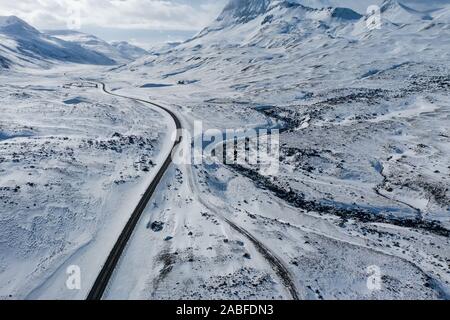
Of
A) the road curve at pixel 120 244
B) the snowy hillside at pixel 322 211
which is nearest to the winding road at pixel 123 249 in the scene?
the road curve at pixel 120 244

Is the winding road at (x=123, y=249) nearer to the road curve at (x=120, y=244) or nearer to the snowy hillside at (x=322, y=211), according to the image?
the road curve at (x=120, y=244)

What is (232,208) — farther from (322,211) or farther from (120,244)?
(120,244)

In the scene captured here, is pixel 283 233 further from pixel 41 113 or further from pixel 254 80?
pixel 254 80

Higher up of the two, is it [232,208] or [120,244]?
[232,208]

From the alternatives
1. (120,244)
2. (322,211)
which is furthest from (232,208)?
(120,244)

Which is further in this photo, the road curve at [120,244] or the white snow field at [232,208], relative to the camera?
the white snow field at [232,208]

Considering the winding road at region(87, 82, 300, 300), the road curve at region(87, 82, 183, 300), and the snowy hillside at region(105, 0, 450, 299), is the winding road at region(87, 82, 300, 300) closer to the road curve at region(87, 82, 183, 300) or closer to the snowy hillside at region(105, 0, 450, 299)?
the road curve at region(87, 82, 183, 300)

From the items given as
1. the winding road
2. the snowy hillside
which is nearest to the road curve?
the winding road

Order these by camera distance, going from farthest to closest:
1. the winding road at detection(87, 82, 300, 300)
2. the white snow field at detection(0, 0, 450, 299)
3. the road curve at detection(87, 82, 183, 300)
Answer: the white snow field at detection(0, 0, 450, 299) < the winding road at detection(87, 82, 300, 300) < the road curve at detection(87, 82, 183, 300)

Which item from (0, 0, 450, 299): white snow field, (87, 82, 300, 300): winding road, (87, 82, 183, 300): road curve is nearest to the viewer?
(87, 82, 183, 300): road curve

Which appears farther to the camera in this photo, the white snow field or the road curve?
the white snow field

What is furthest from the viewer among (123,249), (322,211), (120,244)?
(322,211)
